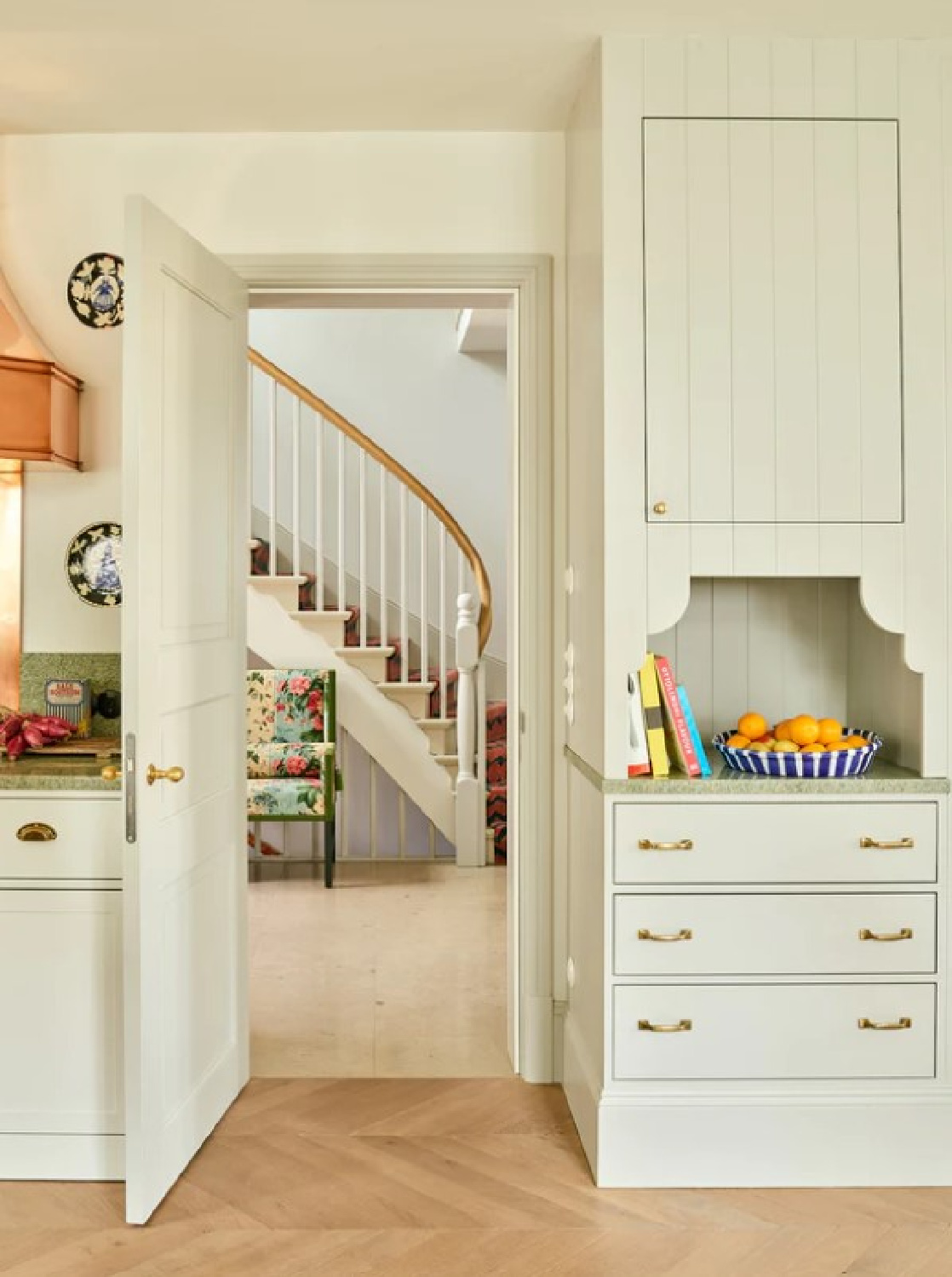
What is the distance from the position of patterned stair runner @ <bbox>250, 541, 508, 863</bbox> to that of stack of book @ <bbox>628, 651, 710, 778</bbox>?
3679 mm

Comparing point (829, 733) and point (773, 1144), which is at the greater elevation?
point (829, 733)

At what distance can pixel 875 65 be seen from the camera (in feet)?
9.52

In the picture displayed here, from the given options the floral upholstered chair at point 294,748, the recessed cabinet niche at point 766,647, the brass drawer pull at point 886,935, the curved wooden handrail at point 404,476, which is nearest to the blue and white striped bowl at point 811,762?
the brass drawer pull at point 886,935

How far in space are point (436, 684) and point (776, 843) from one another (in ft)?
12.9

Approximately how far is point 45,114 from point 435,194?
1078 millimetres

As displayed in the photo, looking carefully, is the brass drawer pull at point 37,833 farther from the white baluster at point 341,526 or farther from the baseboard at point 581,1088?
the white baluster at point 341,526

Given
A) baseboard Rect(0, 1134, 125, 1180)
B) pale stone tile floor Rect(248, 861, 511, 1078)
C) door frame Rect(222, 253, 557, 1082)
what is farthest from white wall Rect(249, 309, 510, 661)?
baseboard Rect(0, 1134, 125, 1180)

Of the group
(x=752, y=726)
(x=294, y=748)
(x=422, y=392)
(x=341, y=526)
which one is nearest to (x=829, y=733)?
(x=752, y=726)

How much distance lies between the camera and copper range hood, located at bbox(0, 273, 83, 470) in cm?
328

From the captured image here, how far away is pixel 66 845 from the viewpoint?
2.88m

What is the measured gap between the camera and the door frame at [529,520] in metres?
3.46

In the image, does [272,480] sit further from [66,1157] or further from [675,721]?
[66,1157]

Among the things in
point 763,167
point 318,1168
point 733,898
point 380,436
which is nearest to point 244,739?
point 318,1168

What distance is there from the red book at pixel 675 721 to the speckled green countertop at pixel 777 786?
6 cm
